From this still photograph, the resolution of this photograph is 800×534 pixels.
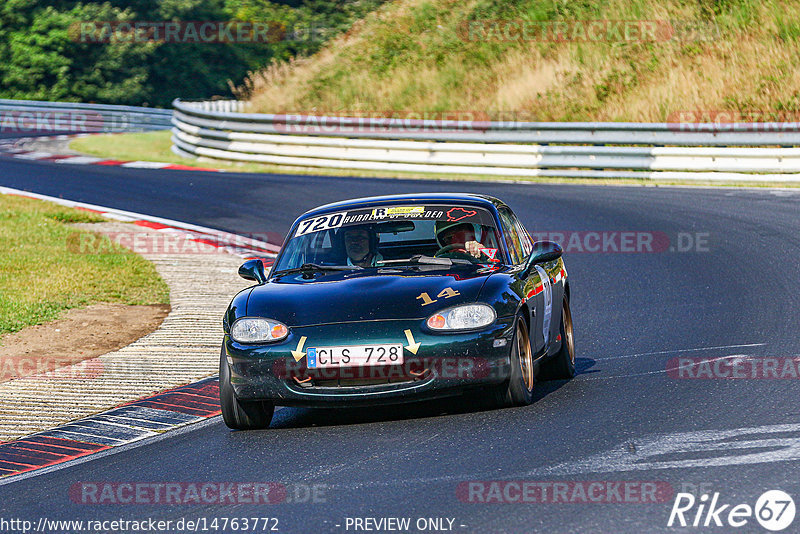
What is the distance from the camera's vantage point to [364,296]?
24.5 feet

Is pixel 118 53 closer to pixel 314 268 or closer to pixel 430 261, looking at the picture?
pixel 314 268

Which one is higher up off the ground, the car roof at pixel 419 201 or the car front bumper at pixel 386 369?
the car roof at pixel 419 201

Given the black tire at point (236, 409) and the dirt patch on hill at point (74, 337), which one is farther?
the dirt patch on hill at point (74, 337)

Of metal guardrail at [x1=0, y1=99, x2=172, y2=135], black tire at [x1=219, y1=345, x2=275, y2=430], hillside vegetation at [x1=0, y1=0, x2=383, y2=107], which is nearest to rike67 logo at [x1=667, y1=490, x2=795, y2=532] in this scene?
black tire at [x1=219, y1=345, x2=275, y2=430]

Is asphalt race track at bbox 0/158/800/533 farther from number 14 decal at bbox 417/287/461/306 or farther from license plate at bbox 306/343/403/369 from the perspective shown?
number 14 decal at bbox 417/287/461/306

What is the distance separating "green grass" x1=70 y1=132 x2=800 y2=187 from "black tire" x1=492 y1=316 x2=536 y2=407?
48.6ft

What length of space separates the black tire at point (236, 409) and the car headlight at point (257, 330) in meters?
0.19

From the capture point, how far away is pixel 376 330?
281 inches

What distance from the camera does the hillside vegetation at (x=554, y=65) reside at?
2752 cm

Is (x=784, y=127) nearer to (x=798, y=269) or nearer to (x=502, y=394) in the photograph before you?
(x=798, y=269)

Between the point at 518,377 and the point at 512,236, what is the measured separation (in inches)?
66.3

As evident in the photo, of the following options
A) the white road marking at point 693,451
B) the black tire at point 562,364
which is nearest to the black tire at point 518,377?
the black tire at point 562,364

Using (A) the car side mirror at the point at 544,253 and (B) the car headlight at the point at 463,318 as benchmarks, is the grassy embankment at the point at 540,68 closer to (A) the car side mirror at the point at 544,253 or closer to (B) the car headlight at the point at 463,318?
(A) the car side mirror at the point at 544,253

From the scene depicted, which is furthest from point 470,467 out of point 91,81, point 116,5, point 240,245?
point 116,5
